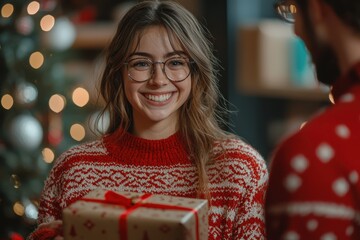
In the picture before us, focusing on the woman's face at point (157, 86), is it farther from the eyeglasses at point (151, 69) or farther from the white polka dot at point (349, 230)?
the white polka dot at point (349, 230)

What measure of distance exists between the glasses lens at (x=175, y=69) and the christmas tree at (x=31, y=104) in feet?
4.27

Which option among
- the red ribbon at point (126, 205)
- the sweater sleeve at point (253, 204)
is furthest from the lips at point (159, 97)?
the red ribbon at point (126, 205)

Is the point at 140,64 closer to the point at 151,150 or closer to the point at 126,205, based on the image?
the point at 151,150

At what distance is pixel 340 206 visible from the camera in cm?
103

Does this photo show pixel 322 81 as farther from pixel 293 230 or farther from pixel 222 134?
pixel 222 134

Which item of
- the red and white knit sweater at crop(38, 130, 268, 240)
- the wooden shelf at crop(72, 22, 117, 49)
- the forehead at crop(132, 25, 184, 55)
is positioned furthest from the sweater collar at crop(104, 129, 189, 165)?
the wooden shelf at crop(72, 22, 117, 49)

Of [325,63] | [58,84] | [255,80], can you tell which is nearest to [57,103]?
[58,84]

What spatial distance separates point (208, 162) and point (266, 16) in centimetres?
191

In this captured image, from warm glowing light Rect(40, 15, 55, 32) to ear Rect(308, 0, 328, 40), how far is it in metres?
2.20

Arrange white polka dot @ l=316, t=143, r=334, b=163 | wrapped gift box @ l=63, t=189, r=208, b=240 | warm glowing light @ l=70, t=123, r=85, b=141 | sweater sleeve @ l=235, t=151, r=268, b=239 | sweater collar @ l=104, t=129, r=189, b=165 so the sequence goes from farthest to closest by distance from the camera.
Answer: warm glowing light @ l=70, t=123, r=85, b=141, sweater collar @ l=104, t=129, r=189, b=165, sweater sleeve @ l=235, t=151, r=268, b=239, wrapped gift box @ l=63, t=189, r=208, b=240, white polka dot @ l=316, t=143, r=334, b=163

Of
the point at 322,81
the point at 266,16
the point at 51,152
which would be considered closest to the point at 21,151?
the point at 51,152

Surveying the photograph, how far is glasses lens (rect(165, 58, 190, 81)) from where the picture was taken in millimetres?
1760

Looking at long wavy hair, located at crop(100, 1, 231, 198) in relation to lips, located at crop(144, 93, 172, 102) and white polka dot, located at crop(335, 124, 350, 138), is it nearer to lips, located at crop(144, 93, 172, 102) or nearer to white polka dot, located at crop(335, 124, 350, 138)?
lips, located at crop(144, 93, 172, 102)

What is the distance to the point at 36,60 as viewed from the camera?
315 cm
